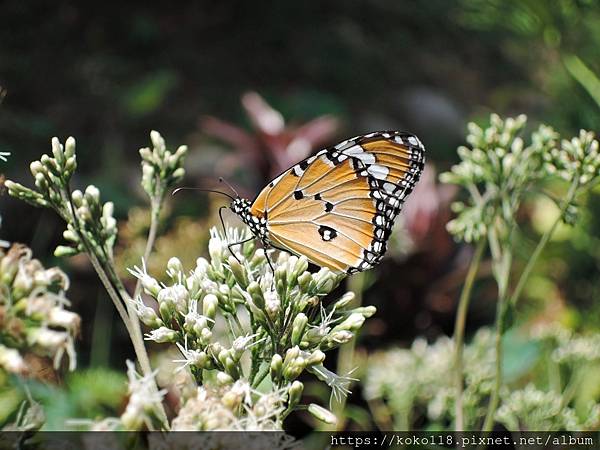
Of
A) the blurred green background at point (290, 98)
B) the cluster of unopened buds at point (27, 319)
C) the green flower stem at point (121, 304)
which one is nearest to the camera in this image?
the cluster of unopened buds at point (27, 319)

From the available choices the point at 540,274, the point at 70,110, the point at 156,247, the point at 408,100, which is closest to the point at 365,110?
the point at 408,100

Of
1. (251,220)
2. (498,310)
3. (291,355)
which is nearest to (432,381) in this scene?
(498,310)

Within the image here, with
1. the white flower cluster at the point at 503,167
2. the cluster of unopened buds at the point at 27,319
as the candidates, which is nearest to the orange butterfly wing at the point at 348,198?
the white flower cluster at the point at 503,167

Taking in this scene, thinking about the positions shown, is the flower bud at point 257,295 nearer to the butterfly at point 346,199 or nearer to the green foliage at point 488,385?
the butterfly at point 346,199

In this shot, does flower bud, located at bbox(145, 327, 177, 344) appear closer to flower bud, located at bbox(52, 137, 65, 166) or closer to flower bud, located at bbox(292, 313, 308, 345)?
flower bud, located at bbox(292, 313, 308, 345)

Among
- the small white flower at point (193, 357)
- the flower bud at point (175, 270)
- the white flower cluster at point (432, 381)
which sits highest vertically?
the flower bud at point (175, 270)

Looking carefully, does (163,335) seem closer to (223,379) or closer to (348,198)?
(223,379)

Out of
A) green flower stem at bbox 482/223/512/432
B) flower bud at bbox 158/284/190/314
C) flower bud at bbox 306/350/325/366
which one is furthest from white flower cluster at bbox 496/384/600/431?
flower bud at bbox 158/284/190/314
